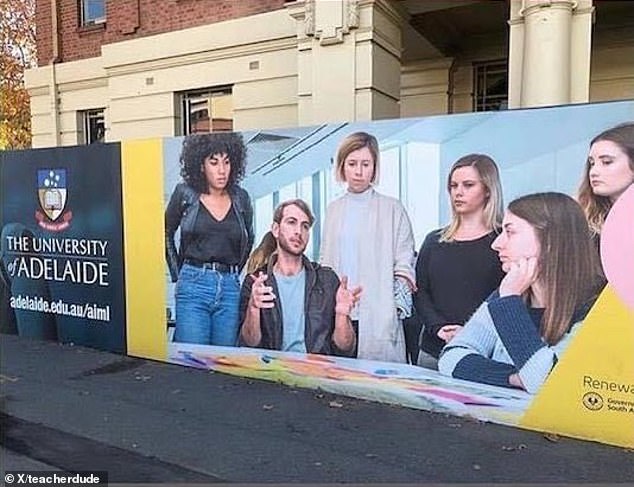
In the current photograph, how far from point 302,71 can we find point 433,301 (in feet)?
15.1

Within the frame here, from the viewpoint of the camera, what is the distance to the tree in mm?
19031

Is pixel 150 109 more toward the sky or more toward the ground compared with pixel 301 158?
more toward the sky

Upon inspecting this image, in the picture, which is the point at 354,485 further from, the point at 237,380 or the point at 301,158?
the point at 301,158

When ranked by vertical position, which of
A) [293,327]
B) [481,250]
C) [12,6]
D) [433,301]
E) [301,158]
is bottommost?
[293,327]

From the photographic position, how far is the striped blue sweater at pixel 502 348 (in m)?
4.57

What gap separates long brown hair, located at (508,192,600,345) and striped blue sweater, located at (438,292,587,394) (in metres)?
0.09

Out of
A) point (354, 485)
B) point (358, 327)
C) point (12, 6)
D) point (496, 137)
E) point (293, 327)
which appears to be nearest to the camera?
point (354, 485)

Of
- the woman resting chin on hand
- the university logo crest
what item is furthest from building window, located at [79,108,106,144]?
the woman resting chin on hand

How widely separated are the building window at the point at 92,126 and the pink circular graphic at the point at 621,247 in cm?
1076

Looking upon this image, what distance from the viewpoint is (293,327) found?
5.73m

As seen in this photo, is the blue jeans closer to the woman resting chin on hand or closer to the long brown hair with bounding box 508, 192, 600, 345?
the woman resting chin on hand

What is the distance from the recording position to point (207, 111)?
10.7 meters

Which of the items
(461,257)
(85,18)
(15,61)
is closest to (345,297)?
(461,257)

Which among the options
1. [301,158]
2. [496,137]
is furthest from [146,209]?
[496,137]
